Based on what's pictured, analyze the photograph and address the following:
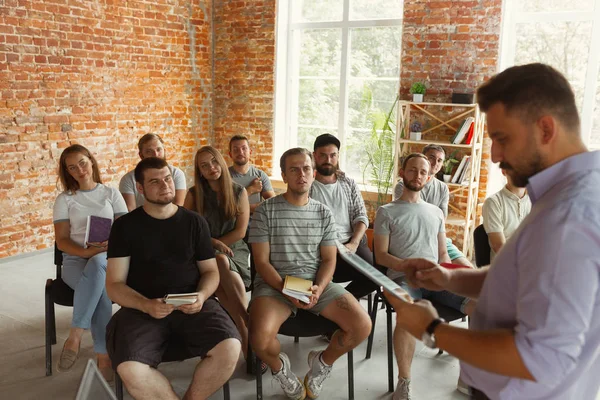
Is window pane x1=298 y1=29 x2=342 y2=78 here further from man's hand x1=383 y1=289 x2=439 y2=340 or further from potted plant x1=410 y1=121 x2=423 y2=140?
man's hand x1=383 y1=289 x2=439 y2=340

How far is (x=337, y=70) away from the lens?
22.5 ft

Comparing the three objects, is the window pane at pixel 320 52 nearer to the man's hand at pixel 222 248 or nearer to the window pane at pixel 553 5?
the window pane at pixel 553 5

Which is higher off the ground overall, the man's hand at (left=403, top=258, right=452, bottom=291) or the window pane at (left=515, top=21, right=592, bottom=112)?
the window pane at (left=515, top=21, right=592, bottom=112)

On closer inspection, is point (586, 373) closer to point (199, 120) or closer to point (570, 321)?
point (570, 321)

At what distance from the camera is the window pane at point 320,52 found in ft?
22.4

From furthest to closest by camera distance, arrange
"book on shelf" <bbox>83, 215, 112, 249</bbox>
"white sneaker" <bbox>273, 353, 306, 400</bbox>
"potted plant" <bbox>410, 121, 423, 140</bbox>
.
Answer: "potted plant" <bbox>410, 121, 423, 140</bbox> < "book on shelf" <bbox>83, 215, 112, 249</bbox> < "white sneaker" <bbox>273, 353, 306, 400</bbox>

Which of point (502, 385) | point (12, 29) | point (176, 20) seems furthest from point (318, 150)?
point (176, 20)

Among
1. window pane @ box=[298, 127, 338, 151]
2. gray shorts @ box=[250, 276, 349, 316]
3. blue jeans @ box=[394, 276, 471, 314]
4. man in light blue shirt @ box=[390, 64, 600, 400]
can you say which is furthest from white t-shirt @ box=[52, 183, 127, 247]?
window pane @ box=[298, 127, 338, 151]

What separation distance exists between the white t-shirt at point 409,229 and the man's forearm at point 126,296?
1.45 meters

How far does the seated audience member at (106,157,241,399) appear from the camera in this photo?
248 cm

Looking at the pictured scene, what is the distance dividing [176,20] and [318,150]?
12.5ft

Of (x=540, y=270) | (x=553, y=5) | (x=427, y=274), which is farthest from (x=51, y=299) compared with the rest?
(x=553, y=5)

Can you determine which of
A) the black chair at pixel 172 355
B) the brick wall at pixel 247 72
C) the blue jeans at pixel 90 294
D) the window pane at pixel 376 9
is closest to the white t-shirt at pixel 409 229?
the black chair at pixel 172 355

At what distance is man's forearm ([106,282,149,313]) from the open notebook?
3.82 ft
